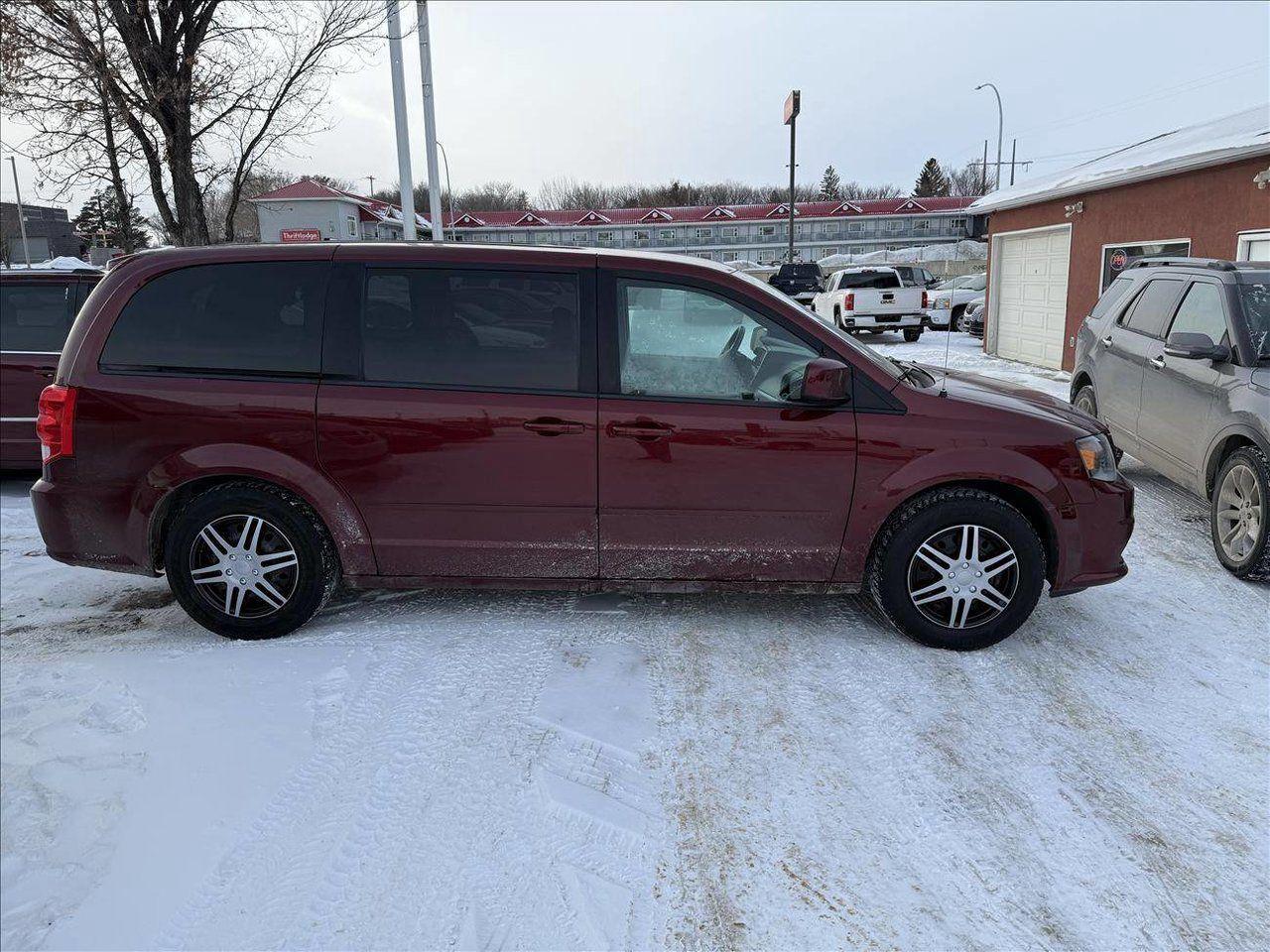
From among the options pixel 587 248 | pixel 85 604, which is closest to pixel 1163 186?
pixel 587 248

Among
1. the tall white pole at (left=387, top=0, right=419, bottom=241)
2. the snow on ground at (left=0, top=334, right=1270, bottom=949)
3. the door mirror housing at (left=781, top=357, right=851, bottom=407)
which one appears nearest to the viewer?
the snow on ground at (left=0, top=334, right=1270, bottom=949)

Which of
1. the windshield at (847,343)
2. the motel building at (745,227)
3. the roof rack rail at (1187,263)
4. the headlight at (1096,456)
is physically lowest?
the headlight at (1096,456)

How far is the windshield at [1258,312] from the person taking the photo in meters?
5.34

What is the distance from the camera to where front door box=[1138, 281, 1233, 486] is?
18.4 ft

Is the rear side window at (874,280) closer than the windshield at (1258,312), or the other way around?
the windshield at (1258,312)

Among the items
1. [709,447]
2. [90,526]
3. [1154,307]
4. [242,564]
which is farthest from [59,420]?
[1154,307]

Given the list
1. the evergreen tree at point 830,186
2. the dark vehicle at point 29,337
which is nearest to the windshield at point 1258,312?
the dark vehicle at point 29,337

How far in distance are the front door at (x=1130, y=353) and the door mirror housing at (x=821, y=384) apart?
13.4 ft

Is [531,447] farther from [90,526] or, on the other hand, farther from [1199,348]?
[1199,348]

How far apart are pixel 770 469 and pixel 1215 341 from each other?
155 inches

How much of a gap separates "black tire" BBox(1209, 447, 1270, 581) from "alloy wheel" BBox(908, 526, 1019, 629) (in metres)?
2.07

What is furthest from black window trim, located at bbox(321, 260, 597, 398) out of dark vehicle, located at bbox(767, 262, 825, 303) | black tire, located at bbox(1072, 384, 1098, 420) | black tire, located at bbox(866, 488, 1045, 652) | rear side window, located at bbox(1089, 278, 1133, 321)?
dark vehicle, located at bbox(767, 262, 825, 303)

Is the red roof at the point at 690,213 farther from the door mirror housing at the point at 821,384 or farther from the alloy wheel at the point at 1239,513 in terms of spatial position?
the door mirror housing at the point at 821,384

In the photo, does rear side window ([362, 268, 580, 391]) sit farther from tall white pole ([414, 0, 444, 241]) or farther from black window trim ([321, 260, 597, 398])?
tall white pole ([414, 0, 444, 241])
